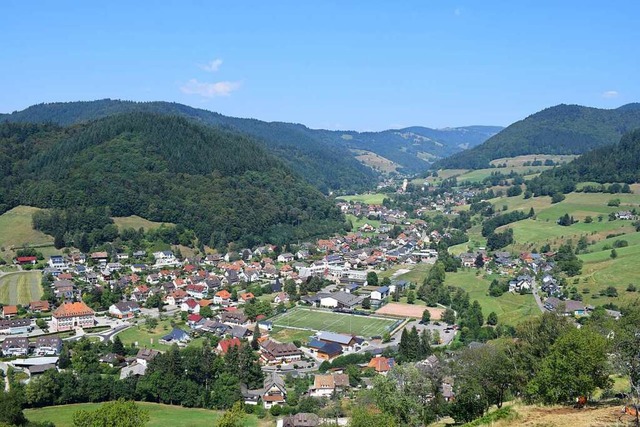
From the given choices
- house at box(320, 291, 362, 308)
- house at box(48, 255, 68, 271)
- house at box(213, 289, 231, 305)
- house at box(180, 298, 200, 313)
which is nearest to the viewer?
house at box(180, 298, 200, 313)

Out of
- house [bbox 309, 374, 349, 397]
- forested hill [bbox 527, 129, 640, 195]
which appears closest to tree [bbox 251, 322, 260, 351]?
house [bbox 309, 374, 349, 397]

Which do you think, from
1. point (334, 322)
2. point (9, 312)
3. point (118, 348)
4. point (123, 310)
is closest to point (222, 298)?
point (123, 310)

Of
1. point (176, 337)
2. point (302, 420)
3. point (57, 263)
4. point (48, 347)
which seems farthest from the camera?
point (57, 263)

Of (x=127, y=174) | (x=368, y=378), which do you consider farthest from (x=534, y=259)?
(x=127, y=174)

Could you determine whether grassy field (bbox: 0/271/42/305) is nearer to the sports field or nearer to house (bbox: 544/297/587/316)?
the sports field

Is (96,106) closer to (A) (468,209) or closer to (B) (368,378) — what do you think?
(A) (468,209)

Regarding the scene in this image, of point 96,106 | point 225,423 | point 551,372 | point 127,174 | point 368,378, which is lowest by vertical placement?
point 368,378

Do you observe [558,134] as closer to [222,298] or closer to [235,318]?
[222,298]
